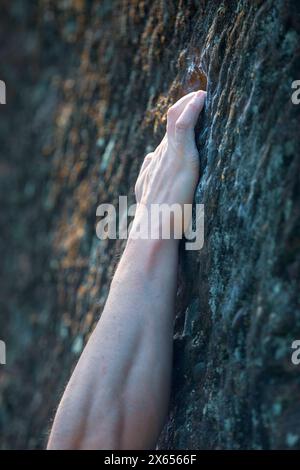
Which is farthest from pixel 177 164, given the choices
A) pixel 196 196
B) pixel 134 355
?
pixel 134 355

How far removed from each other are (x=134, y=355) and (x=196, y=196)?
0.38 m

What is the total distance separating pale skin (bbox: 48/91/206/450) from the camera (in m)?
1.55

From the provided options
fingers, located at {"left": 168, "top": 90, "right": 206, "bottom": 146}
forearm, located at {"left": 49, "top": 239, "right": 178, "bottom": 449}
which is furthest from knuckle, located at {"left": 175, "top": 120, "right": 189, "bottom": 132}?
forearm, located at {"left": 49, "top": 239, "right": 178, "bottom": 449}

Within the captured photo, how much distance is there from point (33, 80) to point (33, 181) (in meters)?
0.57

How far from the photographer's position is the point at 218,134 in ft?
5.33

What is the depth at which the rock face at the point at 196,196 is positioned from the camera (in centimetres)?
133

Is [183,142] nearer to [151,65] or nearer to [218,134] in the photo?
[218,134]

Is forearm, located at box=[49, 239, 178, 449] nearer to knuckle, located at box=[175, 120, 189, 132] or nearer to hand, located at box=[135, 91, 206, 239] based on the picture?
hand, located at box=[135, 91, 206, 239]

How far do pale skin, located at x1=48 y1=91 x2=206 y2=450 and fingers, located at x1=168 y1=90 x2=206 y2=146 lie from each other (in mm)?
20

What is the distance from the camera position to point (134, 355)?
1576 millimetres

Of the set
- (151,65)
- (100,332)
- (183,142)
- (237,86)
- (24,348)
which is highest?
(151,65)

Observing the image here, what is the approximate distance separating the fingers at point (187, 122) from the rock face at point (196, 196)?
24 mm
